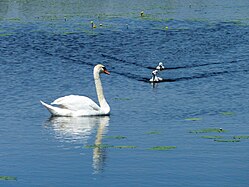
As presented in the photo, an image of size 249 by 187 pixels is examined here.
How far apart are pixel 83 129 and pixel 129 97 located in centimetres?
753

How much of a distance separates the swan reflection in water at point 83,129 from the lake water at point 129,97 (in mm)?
39

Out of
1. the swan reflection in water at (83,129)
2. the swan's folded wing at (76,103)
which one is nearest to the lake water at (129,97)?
the swan reflection in water at (83,129)

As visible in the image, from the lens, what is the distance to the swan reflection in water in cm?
2625

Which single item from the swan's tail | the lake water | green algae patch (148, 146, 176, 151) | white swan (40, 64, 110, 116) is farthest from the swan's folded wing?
green algae patch (148, 146, 176, 151)

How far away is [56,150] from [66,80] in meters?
18.2

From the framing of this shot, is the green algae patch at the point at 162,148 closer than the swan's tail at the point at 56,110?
Yes

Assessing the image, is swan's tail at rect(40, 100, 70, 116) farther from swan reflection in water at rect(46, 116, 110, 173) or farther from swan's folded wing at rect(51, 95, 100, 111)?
swan reflection in water at rect(46, 116, 110, 173)

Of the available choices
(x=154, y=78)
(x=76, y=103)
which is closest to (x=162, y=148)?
(x=76, y=103)

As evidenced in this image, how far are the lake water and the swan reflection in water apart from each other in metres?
0.04

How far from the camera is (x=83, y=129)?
31.5 m

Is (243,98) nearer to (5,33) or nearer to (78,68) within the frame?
(78,68)

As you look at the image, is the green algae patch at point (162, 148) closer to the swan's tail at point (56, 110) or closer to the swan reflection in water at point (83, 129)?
the swan reflection in water at point (83, 129)

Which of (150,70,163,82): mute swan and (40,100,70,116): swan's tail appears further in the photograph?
(150,70,163,82): mute swan

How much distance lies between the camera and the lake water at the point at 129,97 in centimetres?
2406
